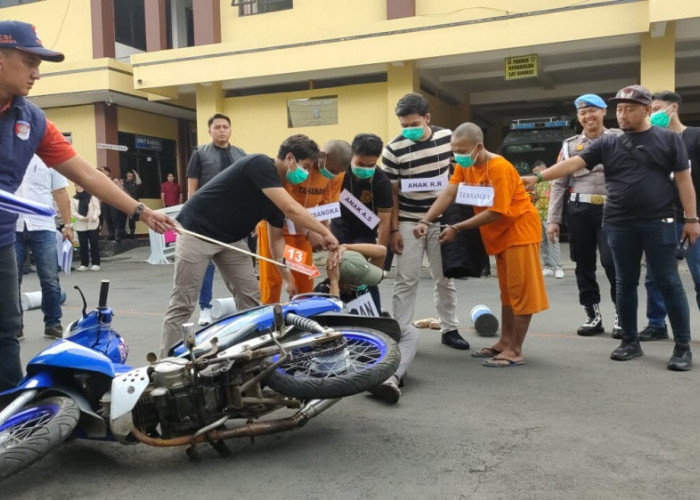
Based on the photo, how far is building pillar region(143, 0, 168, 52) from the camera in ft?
52.1

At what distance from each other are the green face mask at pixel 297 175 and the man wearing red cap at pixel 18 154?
0.89 metres

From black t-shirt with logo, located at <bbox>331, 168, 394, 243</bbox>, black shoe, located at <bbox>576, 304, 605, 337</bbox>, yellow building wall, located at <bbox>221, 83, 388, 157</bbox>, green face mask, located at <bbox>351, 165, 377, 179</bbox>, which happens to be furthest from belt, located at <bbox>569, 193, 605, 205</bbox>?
yellow building wall, located at <bbox>221, 83, 388, 157</bbox>

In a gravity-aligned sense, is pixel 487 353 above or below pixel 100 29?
below

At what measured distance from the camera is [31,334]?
239 inches

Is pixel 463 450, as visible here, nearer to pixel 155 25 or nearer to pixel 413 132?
pixel 413 132

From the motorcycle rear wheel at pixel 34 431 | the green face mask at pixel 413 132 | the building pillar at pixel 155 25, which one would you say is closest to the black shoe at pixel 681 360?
the green face mask at pixel 413 132

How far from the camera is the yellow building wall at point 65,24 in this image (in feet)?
55.3

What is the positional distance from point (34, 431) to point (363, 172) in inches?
105

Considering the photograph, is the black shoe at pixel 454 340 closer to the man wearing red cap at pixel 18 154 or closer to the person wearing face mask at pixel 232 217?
the person wearing face mask at pixel 232 217

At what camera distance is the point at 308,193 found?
4.30 m

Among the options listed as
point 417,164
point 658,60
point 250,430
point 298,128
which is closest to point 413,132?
point 417,164

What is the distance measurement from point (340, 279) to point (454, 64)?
10.2 m

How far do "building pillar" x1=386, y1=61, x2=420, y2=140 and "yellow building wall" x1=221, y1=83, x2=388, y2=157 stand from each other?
0.21 metres

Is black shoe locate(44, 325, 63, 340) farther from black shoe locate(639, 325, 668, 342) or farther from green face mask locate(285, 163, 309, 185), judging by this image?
black shoe locate(639, 325, 668, 342)
